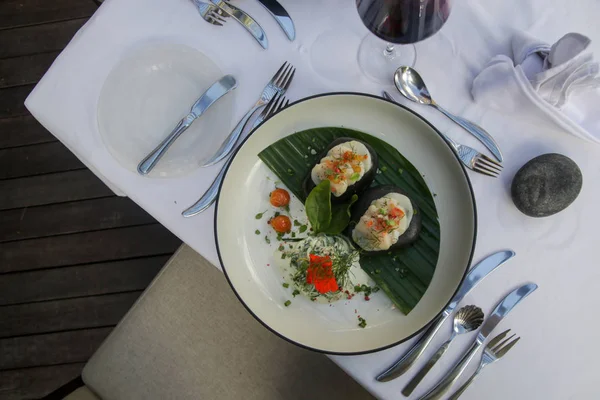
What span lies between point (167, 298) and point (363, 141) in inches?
31.0

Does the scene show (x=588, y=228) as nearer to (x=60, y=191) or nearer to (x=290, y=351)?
(x=290, y=351)

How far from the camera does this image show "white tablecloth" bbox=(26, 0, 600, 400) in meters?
0.98

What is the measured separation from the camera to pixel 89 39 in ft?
3.33

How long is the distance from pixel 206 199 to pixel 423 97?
1.80 feet

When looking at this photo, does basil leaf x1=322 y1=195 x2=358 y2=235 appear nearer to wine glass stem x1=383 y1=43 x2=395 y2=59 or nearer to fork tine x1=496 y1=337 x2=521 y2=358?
wine glass stem x1=383 y1=43 x2=395 y2=59

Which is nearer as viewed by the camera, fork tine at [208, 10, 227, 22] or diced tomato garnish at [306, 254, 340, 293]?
diced tomato garnish at [306, 254, 340, 293]

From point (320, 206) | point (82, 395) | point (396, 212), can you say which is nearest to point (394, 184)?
point (396, 212)

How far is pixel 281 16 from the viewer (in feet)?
3.31

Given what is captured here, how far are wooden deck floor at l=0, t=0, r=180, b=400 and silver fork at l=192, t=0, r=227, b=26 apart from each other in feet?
3.32

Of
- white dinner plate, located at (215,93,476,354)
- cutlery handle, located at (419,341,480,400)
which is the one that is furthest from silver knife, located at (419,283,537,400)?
white dinner plate, located at (215,93,476,354)

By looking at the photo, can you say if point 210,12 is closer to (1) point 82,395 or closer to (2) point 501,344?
(2) point 501,344

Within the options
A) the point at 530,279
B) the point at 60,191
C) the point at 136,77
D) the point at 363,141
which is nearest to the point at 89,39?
the point at 136,77

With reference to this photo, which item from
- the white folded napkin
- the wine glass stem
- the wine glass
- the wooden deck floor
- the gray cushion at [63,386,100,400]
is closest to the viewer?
the wine glass

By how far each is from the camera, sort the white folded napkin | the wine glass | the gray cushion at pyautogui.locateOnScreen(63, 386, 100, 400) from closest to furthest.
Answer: the wine glass, the white folded napkin, the gray cushion at pyautogui.locateOnScreen(63, 386, 100, 400)
